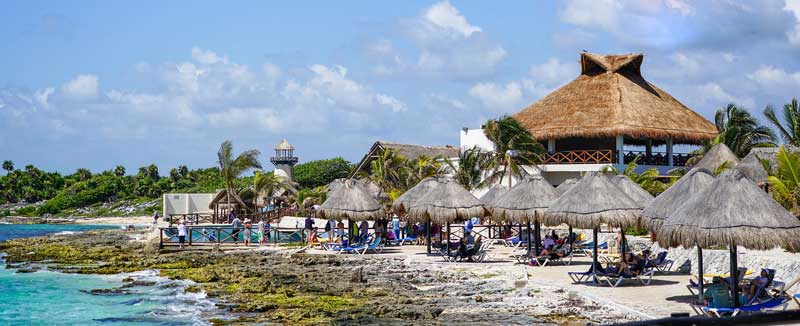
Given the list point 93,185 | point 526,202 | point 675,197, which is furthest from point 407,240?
point 93,185

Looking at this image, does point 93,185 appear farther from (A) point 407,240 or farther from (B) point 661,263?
(B) point 661,263

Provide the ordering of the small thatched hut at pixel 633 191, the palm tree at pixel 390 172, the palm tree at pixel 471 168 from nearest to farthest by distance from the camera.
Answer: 1. the small thatched hut at pixel 633 191
2. the palm tree at pixel 471 168
3. the palm tree at pixel 390 172

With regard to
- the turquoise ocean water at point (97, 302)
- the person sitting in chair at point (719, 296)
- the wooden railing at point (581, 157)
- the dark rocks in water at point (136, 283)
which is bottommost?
the turquoise ocean water at point (97, 302)

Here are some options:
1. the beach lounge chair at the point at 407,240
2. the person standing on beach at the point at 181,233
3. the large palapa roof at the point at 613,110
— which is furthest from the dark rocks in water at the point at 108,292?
the large palapa roof at the point at 613,110

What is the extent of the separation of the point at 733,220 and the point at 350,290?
28.8 feet

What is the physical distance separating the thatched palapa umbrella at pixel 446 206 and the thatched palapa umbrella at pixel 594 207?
199 inches

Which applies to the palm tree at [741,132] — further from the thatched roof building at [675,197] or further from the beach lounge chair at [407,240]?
the thatched roof building at [675,197]

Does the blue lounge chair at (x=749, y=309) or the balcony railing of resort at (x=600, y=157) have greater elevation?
the balcony railing of resort at (x=600, y=157)

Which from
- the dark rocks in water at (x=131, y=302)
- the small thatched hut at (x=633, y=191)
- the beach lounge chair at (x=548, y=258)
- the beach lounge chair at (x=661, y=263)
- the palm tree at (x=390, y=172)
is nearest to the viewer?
the beach lounge chair at (x=661, y=263)

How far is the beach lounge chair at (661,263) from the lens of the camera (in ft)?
53.8

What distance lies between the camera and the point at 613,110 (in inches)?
1463

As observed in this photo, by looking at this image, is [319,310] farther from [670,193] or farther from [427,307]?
[670,193]

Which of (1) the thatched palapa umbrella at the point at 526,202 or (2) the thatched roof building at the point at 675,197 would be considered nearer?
(2) the thatched roof building at the point at 675,197

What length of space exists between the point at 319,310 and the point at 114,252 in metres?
19.1
